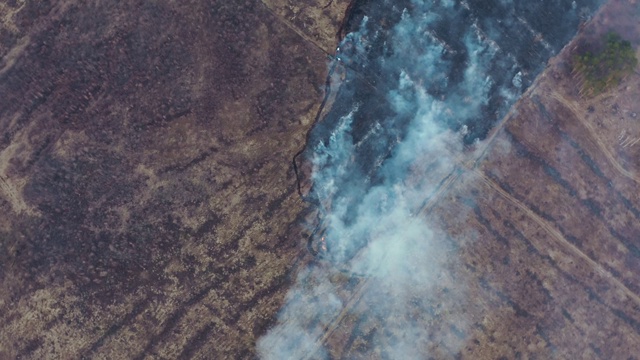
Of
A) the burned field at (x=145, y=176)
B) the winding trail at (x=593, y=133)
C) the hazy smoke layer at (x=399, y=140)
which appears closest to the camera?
the burned field at (x=145, y=176)

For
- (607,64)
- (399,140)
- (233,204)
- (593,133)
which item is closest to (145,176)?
(233,204)

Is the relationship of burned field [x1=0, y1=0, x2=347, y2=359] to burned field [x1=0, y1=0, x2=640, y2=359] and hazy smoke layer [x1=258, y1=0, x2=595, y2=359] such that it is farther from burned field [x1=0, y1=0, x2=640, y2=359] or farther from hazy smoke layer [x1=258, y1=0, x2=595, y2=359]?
hazy smoke layer [x1=258, y1=0, x2=595, y2=359]

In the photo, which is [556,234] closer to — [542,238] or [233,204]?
[542,238]

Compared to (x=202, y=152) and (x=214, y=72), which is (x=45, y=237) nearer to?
(x=202, y=152)

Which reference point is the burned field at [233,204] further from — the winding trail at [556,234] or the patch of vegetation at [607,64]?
the patch of vegetation at [607,64]

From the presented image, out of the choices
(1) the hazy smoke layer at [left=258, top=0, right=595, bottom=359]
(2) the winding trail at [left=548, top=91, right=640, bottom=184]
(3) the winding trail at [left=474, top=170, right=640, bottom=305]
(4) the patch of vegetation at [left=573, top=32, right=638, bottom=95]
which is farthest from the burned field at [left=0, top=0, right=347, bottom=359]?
(4) the patch of vegetation at [left=573, top=32, right=638, bottom=95]

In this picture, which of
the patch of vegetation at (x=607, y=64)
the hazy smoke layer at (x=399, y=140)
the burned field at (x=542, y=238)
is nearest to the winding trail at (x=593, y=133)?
the burned field at (x=542, y=238)
